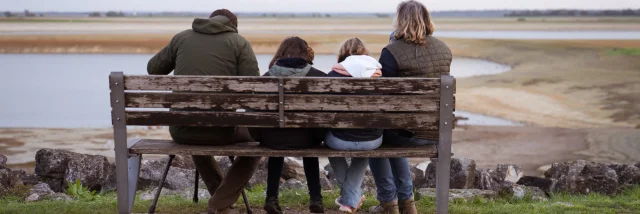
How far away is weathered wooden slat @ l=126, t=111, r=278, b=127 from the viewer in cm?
554

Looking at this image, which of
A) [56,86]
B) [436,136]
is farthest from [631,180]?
[56,86]

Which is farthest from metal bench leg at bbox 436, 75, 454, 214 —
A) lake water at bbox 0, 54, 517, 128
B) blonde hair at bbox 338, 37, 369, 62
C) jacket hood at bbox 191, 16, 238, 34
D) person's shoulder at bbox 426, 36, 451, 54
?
lake water at bbox 0, 54, 517, 128

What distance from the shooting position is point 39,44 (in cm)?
5809

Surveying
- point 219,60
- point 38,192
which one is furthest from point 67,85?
point 219,60

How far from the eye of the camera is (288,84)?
5520mm

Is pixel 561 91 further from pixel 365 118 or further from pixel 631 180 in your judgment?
pixel 365 118

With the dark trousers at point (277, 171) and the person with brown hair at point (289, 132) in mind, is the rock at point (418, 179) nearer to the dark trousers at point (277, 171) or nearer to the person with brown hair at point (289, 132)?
the dark trousers at point (277, 171)

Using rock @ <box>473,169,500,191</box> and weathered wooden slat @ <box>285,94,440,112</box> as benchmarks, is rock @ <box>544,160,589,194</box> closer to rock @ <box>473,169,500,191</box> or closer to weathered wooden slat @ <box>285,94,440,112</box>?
rock @ <box>473,169,500,191</box>

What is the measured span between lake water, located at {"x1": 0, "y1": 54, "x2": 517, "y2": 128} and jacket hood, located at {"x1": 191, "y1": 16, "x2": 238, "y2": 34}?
17.3m

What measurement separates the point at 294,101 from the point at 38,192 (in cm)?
363

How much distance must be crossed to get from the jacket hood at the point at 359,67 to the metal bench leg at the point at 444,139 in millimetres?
523

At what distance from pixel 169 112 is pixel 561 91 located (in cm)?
2708

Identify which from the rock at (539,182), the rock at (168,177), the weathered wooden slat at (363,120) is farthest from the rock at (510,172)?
the weathered wooden slat at (363,120)

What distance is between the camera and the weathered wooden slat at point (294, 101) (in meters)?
5.52
